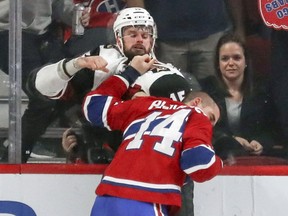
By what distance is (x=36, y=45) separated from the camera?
404 cm

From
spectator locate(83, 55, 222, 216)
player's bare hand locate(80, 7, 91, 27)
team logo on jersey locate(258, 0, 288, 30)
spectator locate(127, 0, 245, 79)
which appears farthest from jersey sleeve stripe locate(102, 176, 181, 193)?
team logo on jersey locate(258, 0, 288, 30)

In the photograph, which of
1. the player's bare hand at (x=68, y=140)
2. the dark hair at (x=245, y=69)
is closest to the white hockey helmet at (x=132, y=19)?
the dark hair at (x=245, y=69)

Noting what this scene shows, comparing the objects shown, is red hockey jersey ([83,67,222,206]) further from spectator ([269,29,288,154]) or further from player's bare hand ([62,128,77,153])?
spectator ([269,29,288,154])

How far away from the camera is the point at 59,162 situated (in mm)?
4023

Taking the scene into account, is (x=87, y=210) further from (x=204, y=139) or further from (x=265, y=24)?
(x=265, y=24)

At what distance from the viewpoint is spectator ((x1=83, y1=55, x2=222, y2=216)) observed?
357 centimetres

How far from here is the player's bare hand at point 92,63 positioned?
396cm

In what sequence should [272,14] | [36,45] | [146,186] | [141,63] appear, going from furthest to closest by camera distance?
1. [272,14]
2. [36,45]
3. [141,63]
4. [146,186]

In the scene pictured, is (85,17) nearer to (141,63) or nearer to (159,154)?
(141,63)

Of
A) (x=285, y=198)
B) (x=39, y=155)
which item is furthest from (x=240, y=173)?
(x=39, y=155)

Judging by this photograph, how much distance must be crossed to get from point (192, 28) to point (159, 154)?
72 centimetres

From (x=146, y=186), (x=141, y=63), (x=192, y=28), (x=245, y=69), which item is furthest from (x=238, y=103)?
(x=146, y=186)

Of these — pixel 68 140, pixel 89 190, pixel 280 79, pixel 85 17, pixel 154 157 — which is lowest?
pixel 89 190

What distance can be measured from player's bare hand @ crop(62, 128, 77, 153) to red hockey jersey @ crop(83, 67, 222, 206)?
36 cm
